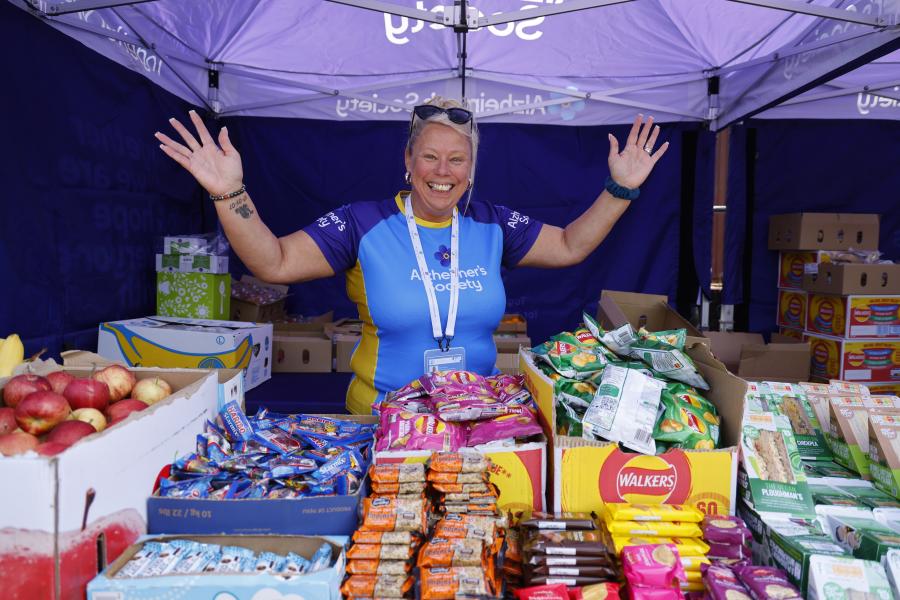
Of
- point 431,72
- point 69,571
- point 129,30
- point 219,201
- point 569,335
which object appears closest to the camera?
point 69,571

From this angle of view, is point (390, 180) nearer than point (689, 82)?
No

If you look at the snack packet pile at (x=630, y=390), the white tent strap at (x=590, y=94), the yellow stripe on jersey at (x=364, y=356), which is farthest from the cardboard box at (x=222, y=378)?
the white tent strap at (x=590, y=94)

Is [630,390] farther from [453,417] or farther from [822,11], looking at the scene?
[822,11]

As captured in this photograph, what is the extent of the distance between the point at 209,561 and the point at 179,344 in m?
3.22

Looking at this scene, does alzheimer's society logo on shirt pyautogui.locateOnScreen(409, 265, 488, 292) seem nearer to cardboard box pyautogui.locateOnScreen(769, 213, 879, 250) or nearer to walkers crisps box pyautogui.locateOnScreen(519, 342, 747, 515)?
walkers crisps box pyautogui.locateOnScreen(519, 342, 747, 515)

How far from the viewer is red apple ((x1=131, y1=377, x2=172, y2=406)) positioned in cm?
164

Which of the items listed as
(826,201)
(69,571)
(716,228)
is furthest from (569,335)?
(826,201)

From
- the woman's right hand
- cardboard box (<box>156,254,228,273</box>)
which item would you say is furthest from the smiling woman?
cardboard box (<box>156,254,228,273</box>)

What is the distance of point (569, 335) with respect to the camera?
1910 millimetres

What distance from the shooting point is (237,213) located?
181cm

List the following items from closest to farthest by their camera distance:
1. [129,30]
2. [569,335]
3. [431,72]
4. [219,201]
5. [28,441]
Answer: [28,441], [219,201], [569,335], [129,30], [431,72]

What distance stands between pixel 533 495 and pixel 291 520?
56 centimetres

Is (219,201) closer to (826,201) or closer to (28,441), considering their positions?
(28,441)

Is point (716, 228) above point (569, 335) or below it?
above
